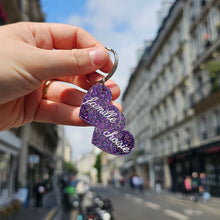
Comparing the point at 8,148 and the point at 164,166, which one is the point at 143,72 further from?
the point at 8,148

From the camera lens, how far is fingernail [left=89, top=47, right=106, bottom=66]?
1.52 metres

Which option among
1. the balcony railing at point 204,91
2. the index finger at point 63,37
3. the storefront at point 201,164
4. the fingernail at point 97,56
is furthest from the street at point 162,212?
the fingernail at point 97,56

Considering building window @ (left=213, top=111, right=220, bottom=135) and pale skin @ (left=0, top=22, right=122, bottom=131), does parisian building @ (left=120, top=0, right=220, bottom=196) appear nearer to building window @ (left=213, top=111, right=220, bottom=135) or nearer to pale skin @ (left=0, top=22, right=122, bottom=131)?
building window @ (left=213, top=111, right=220, bottom=135)

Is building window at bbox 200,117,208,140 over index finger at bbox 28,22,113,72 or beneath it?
over

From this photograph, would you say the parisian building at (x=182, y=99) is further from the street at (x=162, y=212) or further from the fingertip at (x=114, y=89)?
the fingertip at (x=114, y=89)

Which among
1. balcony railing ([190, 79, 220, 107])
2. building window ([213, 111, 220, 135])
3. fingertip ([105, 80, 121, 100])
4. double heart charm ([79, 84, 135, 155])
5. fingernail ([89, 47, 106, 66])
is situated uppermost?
balcony railing ([190, 79, 220, 107])

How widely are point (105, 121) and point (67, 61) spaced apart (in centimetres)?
46

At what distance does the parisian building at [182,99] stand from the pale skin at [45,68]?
39.9 ft

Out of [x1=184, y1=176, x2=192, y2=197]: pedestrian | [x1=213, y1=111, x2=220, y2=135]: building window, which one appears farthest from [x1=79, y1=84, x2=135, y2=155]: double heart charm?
[x1=213, y1=111, x2=220, y2=135]: building window

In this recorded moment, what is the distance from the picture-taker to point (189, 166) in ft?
91.8

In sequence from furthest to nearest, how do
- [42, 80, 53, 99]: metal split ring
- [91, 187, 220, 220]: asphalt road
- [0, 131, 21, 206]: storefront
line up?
[0, 131, 21, 206]: storefront < [91, 187, 220, 220]: asphalt road < [42, 80, 53, 99]: metal split ring

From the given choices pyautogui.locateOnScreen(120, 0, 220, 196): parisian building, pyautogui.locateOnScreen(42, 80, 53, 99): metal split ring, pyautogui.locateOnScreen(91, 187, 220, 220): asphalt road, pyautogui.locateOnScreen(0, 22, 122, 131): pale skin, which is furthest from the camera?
pyautogui.locateOnScreen(120, 0, 220, 196): parisian building

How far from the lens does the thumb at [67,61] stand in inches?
56.4

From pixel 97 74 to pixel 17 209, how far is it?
1385 cm
